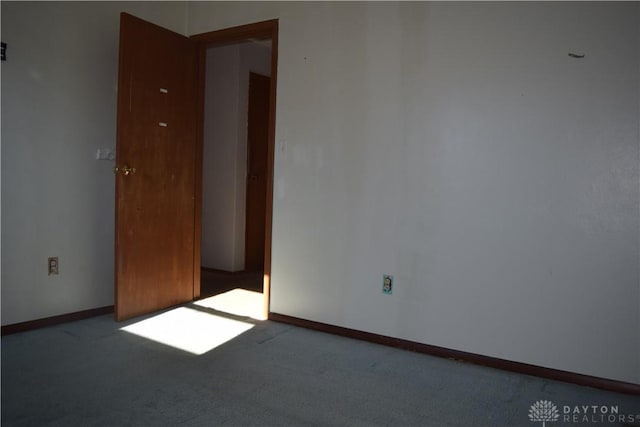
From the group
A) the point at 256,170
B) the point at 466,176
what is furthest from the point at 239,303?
the point at 466,176

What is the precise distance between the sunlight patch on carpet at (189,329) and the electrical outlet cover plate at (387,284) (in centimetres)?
92

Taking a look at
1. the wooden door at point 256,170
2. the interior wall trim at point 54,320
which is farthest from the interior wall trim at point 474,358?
the wooden door at point 256,170

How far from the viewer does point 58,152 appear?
3047mm

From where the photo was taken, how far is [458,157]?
268 centimetres

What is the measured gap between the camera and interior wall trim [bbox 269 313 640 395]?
2.34m

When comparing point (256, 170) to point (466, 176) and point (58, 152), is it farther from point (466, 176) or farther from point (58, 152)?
point (466, 176)

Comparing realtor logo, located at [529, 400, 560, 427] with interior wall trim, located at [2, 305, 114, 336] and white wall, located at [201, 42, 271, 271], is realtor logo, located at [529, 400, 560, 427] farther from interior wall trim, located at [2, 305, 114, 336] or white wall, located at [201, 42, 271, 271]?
white wall, located at [201, 42, 271, 271]

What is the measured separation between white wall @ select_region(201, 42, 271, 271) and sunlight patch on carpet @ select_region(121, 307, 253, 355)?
5.35ft

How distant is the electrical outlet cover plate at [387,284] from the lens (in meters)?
2.90

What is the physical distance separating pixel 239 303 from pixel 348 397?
68.2 inches

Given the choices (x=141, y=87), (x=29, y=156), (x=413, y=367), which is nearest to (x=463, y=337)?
(x=413, y=367)

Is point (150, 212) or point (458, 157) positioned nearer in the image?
point (458, 157)

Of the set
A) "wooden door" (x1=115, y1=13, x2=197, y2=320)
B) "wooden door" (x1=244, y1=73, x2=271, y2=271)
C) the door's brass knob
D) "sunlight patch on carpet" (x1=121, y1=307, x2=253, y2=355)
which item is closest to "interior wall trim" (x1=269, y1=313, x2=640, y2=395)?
"sunlight patch on carpet" (x1=121, y1=307, x2=253, y2=355)

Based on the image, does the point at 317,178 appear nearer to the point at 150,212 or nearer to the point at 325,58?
the point at 325,58
